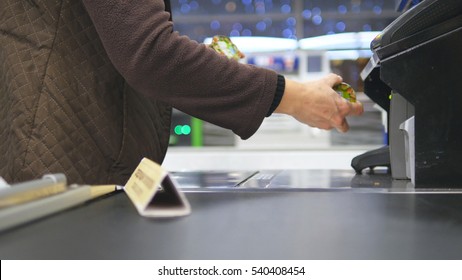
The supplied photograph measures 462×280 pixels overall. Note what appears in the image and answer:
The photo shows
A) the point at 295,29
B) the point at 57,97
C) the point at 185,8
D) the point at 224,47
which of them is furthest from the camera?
the point at 185,8

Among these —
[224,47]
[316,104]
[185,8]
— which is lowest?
[316,104]

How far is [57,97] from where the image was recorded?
90cm

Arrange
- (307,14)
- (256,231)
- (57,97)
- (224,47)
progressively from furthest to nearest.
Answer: (307,14) < (224,47) < (57,97) < (256,231)

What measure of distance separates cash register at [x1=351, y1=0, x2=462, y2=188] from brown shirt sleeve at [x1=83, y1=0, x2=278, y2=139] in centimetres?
23

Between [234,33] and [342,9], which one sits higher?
[342,9]

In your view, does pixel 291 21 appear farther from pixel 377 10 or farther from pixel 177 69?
pixel 177 69

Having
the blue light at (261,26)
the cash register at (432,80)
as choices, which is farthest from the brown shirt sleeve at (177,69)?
the blue light at (261,26)

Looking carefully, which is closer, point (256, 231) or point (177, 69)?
point (256, 231)

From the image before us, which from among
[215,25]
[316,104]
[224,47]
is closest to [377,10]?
[215,25]

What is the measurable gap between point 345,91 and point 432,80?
0.52ft

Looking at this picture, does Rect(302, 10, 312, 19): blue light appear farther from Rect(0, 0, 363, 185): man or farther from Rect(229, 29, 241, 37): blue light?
Rect(0, 0, 363, 185): man

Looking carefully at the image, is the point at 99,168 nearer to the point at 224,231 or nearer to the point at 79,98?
the point at 79,98

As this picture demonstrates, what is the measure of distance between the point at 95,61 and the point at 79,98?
2.9 inches

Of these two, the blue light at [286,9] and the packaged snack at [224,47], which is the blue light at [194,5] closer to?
the blue light at [286,9]
